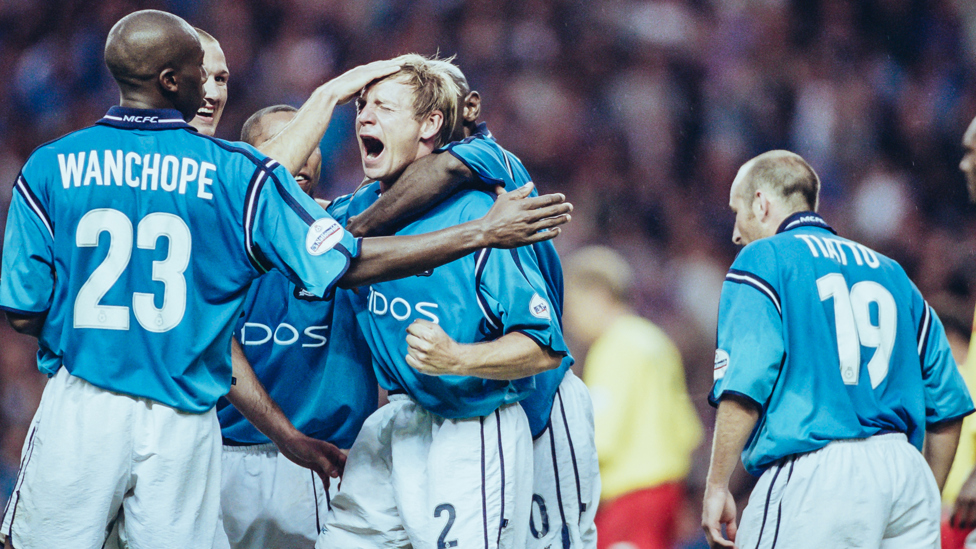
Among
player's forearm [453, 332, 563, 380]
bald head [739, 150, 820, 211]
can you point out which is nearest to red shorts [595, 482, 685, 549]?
bald head [739, 150, 820, 211]

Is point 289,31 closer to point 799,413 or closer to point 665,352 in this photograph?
point 665,352

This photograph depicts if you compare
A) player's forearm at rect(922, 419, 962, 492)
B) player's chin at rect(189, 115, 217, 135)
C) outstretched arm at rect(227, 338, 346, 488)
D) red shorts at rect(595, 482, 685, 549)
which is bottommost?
red shorts at rect(595, 482, 685, 549)

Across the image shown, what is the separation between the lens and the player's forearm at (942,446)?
3115 millimetres

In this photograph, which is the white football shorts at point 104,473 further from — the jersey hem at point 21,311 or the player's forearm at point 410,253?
the player's forearm at point 410,253

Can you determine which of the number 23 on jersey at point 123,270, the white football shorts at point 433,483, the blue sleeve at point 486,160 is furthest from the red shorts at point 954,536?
the number 23 on jersey at point 123,270

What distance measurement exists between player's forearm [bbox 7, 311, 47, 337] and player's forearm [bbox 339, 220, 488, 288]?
0.72 meters

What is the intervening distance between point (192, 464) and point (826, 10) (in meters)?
6.83

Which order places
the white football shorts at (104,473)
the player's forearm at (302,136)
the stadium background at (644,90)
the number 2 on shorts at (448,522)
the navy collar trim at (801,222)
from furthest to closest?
1. the stadium background at (644,90)
2. the navy collar trim at (801,222)
3. the player's forearm at (302,136)
4. the number 2 on shorts at (448,522)
5. the white football shorts at (104,473)

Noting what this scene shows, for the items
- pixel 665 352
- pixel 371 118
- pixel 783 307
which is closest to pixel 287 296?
pixel 371 118

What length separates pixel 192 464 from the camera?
2227mm

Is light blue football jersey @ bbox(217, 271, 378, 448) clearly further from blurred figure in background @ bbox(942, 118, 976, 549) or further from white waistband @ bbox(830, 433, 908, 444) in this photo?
blurred figure in background @ bbox(942, 118, 976, 549)

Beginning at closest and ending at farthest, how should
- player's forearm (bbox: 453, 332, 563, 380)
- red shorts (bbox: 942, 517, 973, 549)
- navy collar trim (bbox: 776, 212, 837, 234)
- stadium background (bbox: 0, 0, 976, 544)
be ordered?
player's forearm (bbox: 453, 332, 563, 380), navy collar trim (bbox: 776, 212, 837, 234), red shorts (bbox: 942, 517, 973, 549), stadium background (bbox: 0, 0, 976, 544)

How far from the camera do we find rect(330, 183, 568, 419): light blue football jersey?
8.20 ft

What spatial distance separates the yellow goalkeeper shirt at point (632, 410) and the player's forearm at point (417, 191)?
2275 mm
